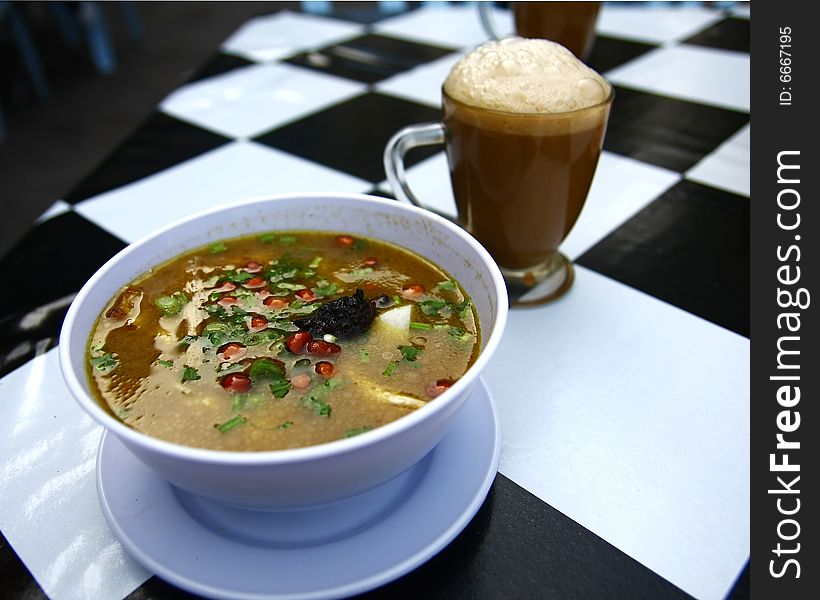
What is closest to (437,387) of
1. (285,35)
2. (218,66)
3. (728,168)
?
(728,168)

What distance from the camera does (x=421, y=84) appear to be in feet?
8.32

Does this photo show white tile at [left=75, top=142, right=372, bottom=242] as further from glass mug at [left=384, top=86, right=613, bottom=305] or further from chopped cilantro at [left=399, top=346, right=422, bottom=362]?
chopped cilantro at [left=399, top=346, right=422, bottom=362]

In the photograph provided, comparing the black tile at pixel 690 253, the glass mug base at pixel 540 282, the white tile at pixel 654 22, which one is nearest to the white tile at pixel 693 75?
the white tile at pixel 654 22

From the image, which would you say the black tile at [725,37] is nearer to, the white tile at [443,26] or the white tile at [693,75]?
the white tile at [693,75]

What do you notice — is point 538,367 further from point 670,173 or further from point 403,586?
point 670,173

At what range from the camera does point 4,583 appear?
0.87 m

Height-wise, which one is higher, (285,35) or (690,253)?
(285,35)

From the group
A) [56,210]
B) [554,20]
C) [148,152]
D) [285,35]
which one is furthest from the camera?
[285,35]

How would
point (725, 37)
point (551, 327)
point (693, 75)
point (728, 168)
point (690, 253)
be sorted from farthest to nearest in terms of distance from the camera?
point (725, 37) → point (693, 75) → point (728, 168) → point (690, 253) → point (551, 327)

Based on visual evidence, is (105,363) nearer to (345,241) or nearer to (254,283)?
(254,283)

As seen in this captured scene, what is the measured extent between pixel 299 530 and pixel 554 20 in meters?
2.12

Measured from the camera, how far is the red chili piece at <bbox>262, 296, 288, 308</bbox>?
44.9 inches

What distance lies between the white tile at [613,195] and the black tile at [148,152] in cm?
120

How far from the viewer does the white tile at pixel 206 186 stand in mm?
1770
